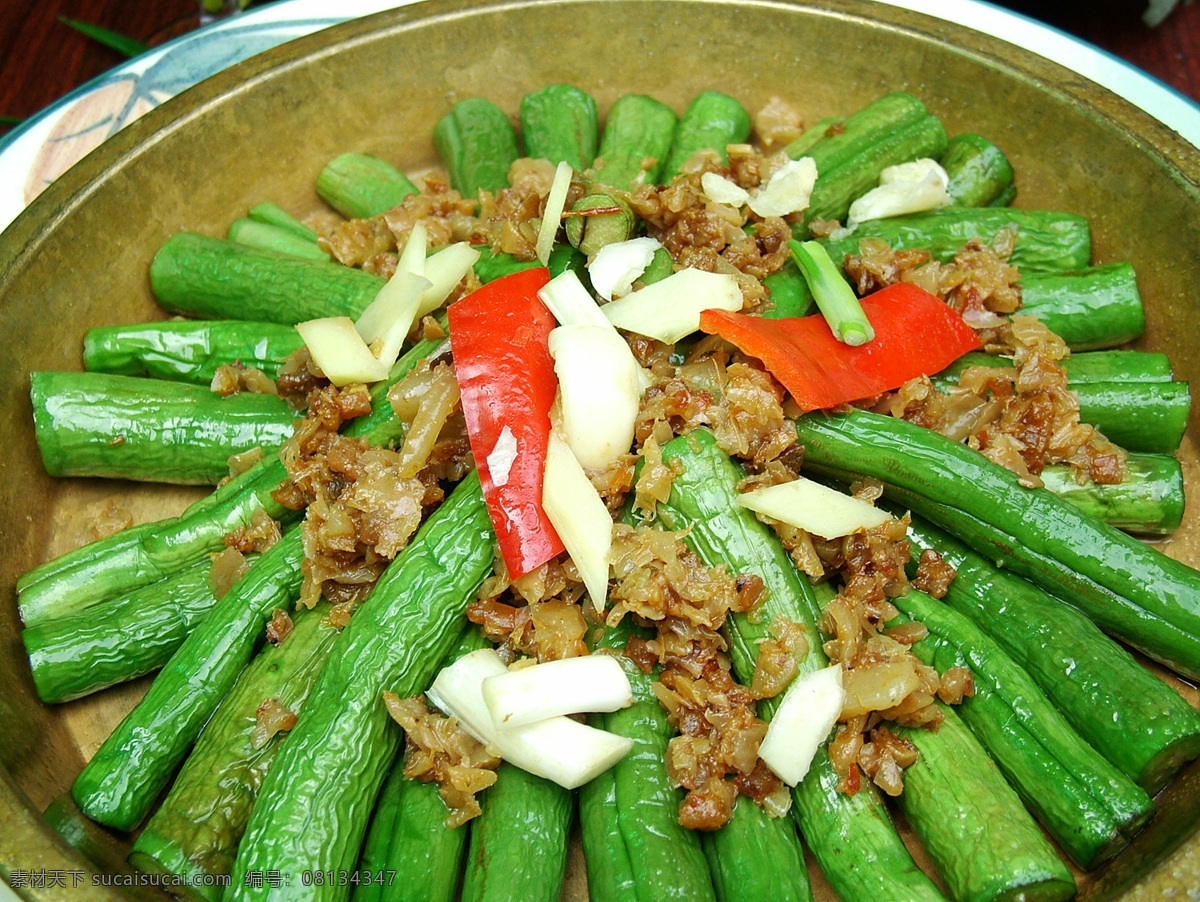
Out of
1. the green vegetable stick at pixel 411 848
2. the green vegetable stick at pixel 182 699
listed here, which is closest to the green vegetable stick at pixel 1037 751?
the green vegetable stick at pixel 411 848

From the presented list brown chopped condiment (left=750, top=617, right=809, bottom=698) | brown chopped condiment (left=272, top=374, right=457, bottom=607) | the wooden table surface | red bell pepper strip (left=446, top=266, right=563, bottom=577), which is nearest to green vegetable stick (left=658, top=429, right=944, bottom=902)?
brown chopped condiment (left=750, top=617, right=809, bottom=698)

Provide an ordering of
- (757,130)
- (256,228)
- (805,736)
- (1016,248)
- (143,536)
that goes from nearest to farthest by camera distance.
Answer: (805,736) < (143,536) < (1016,248) < (256,228) < (757,130)

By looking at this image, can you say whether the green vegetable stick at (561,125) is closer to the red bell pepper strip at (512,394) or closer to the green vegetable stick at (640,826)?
the red bell pepper strip at (512,394)

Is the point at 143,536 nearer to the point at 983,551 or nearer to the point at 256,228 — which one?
the point at 256,228

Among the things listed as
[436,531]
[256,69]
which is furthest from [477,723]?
[256,69]

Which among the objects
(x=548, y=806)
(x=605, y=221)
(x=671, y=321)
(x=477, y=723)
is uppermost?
(x=605, y=221)

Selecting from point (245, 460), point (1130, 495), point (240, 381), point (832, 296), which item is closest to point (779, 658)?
point (832, 296)

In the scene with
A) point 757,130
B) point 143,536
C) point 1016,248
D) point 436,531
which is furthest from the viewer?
point 757,130
